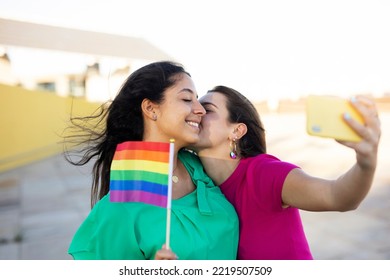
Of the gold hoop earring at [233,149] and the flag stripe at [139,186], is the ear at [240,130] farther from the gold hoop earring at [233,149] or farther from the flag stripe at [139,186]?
the flag stripe at [139,186]

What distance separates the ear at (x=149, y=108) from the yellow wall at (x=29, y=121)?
5.07 metres

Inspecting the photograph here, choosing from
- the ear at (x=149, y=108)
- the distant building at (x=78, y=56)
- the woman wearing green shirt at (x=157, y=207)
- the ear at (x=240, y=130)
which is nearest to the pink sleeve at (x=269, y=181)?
the woman wearing green shirt at (x=157, y=207)

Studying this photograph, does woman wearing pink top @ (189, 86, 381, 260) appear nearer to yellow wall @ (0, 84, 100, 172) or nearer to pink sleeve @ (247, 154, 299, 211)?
pink sleeve @ (247, 154, 299, 211)

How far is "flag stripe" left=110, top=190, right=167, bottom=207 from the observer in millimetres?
1753

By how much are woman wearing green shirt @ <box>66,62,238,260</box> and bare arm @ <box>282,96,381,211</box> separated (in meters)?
0.31

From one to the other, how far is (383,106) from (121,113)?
6.36 m

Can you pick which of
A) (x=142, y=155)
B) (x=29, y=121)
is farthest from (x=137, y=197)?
(x=29, y=121)

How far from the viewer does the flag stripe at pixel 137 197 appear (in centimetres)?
175

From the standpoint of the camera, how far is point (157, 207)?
183cm

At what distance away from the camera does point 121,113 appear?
2.17 metres

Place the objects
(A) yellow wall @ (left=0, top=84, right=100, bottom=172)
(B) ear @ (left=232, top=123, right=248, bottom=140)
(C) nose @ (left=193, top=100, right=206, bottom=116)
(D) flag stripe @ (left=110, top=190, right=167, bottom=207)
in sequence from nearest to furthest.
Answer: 1. (D) flag stripe @ (left=110, top=190, right=167, bottom=207)
2. (C) nose @ (left=193, top=100, right=206, bottom=116)
3. (B) ear @ (left=232, top=123, right=248, bottom=140)
4. (A) yellow wall @ (left=0, top=84, right=100, bottom=172)

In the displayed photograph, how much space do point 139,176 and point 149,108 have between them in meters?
0.36

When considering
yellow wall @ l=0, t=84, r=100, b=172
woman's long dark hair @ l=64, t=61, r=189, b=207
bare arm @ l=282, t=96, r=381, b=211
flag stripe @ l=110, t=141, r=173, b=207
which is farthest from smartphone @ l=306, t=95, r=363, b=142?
yellow wall @ l=0, t=84, r=100, b=172

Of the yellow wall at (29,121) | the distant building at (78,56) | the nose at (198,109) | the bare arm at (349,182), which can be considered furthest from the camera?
the yellow wall at (29,121)
